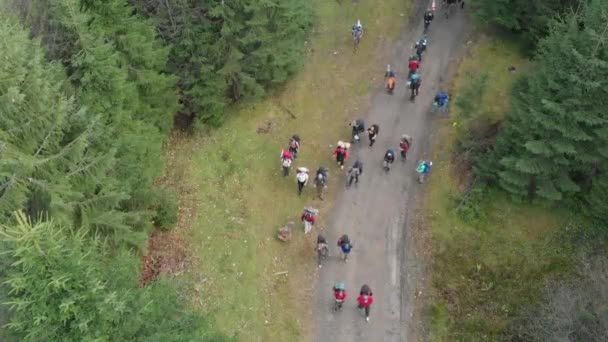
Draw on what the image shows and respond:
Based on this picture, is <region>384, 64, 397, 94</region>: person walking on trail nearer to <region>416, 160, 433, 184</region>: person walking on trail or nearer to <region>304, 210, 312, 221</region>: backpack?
<region>416, 160, 433, 184</region>: person walking on trail

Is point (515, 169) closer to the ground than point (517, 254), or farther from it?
farther from it

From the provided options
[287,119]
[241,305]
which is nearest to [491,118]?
[287,119]

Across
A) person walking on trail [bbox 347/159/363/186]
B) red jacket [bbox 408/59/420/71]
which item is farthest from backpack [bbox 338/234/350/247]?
red jacket [bbox 408/59/420/71]

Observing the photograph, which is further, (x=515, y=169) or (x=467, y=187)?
(x=467, y=187)

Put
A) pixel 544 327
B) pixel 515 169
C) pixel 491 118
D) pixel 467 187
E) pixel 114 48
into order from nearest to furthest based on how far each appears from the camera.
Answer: pixel 544 327 < pixel 114 48 < pixel 515 169 < pixel 467 187 < pixel 491 118

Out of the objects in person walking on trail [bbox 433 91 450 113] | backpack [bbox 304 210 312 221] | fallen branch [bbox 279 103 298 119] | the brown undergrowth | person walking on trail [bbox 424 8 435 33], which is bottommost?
the brown undergrowth

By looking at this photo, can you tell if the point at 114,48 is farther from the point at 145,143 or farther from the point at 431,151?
the point at 431,151

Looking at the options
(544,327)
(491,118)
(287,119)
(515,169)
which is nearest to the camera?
(544,327)
